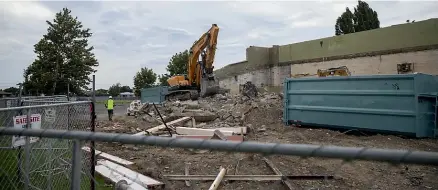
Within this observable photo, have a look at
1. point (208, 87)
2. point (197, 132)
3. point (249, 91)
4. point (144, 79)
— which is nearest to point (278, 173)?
point (197, 132)

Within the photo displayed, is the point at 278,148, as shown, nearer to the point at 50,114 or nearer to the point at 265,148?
the point at 265,148

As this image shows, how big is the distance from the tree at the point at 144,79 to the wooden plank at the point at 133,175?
51.2 metres

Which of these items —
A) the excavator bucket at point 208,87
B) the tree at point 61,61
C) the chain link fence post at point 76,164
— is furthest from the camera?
the tree at point 61,61

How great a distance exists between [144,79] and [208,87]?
3953 centimetres

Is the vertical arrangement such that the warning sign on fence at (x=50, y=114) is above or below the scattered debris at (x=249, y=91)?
below

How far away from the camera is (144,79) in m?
56.2

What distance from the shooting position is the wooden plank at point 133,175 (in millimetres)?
4629

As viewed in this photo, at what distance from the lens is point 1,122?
394 cm

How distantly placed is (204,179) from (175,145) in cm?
354

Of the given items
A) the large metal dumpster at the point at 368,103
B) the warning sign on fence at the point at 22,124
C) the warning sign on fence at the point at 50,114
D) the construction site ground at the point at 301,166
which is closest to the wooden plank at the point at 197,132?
the construction site ground at the point at 301,166

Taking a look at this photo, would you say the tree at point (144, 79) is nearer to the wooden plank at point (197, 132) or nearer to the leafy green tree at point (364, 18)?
the leafy green tree at point (364, 18)

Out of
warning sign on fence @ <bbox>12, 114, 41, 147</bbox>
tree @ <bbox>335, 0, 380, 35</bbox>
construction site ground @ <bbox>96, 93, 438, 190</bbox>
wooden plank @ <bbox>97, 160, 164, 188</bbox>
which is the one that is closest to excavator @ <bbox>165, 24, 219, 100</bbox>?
construction site ground @ <bbox>96, 93, 438, 190</bbox>

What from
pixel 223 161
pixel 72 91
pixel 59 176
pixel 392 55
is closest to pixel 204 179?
pixel 223 161

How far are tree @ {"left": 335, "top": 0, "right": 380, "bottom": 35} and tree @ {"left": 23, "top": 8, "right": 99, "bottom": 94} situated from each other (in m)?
29.8
